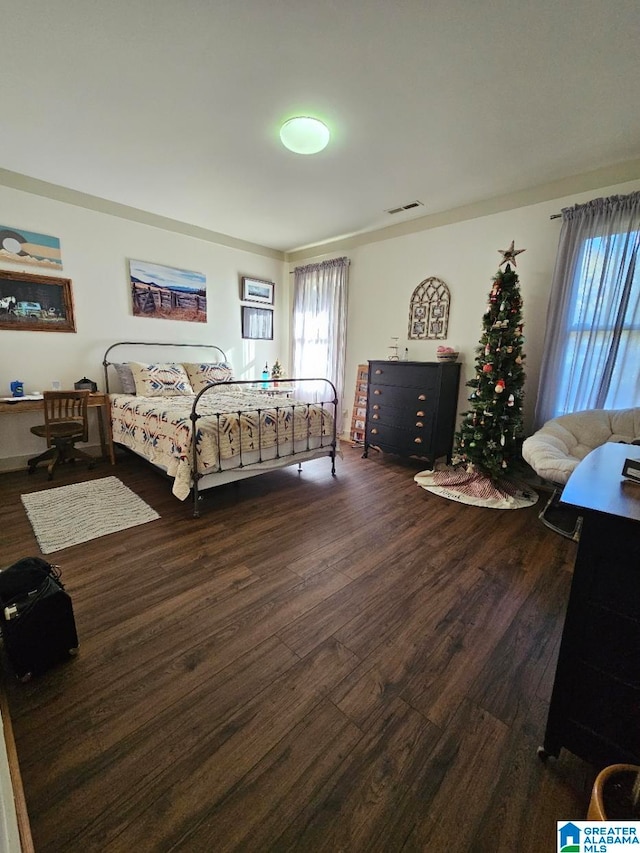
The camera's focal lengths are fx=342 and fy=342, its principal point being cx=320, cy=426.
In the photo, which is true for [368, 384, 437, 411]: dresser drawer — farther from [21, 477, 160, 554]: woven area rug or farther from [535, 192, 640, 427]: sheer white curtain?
[21, 477, 160, 554]: woven area rug

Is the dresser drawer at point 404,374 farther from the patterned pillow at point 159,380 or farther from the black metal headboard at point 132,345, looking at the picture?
the black metal headboard at point 132,345

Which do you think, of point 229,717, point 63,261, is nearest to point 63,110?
point 63,261

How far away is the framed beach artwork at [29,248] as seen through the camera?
333cm

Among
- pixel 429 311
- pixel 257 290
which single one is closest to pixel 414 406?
pixel 429 311

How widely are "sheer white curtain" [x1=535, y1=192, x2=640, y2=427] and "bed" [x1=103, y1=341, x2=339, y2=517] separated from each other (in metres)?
2.14

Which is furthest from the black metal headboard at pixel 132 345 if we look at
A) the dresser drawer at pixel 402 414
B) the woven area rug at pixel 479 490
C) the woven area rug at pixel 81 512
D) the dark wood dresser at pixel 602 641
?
the dark wood dresser at pixel 602 641

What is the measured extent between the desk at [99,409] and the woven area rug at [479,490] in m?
→ 3.44

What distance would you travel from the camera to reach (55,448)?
3525mm

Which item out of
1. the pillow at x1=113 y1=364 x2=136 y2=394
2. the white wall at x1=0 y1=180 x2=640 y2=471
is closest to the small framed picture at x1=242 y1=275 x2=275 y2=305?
the white wall at x1=0 y1=180 x2=640 y2=471

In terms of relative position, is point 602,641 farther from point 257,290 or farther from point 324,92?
point 257,290

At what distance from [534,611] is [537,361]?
8.08ft

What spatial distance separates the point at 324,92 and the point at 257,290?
3.36 m

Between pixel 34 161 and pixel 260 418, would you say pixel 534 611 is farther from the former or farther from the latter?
pixel 34 161

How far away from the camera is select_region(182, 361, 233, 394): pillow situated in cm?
438
